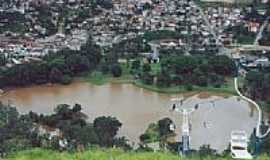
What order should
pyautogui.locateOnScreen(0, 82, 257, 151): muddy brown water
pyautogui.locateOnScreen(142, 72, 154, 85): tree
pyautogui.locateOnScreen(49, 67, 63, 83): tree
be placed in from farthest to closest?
pyautogui.locateOnScreen(49, 67, 63, 83): tree < pyautogui.locateOnScreen(142, 72, 154, 85): tree < pyautogui.locateOnScreen(0, 82, 257, 151): muddy brown water

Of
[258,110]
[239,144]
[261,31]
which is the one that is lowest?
[258,110]

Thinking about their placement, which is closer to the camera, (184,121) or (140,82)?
(184,121)

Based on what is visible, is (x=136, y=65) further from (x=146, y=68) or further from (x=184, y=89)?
(x=184, y=89)

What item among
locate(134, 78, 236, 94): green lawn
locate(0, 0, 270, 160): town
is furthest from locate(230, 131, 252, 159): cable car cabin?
locate(134, 78, 236, 94): green lawn

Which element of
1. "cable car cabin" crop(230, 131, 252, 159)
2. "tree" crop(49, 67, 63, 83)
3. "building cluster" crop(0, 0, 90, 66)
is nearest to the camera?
"cable car cabin" crop(230, 131, 252, 159)

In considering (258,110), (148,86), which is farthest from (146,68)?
(258,110)

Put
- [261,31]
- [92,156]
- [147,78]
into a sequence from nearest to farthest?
[92,156] → [147,78] → [261,31]

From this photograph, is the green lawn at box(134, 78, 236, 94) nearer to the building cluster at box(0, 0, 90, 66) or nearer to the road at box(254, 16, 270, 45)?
the building cluster at box(0, 0, 90, 66)

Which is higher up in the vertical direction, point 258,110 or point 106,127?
point 106,127

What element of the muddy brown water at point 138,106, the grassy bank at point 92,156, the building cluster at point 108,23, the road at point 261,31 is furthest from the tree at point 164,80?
the grassy bank at point 92,156
